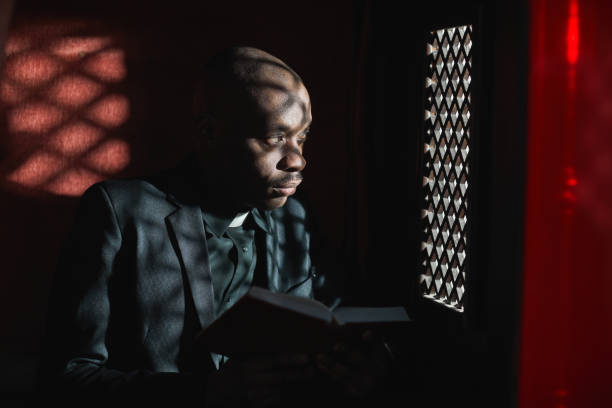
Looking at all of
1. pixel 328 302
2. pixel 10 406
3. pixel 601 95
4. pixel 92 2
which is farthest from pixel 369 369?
pixel 92 2

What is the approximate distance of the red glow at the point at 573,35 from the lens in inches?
53.6

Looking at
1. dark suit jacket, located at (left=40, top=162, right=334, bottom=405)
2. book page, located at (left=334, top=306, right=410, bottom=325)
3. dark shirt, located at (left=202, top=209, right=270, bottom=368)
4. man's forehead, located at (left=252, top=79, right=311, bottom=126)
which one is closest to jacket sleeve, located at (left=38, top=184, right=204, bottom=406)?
dark suit jacket, located at (left=40, top=162, right=334, bottom=405)

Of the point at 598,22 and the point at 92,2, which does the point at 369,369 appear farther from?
the point at 92,2

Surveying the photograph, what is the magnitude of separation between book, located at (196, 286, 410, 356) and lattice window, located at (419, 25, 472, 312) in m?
0.58

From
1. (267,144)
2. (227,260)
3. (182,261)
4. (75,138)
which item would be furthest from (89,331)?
(75,138)

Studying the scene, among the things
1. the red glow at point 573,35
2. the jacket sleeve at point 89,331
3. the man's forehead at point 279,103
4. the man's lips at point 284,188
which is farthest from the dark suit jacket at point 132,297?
the red glow at point 573,35

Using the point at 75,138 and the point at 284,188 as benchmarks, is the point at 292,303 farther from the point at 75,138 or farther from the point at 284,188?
the point at 75,138

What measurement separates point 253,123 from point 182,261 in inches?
18.3

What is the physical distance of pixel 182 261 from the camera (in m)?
1.74

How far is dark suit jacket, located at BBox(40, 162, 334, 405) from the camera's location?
1546 mm

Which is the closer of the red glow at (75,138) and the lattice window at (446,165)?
the lattice window at (446,165)

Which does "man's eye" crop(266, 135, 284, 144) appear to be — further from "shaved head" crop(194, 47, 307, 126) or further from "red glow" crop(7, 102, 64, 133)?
"red glow" crop(7, 102, 64, 133)

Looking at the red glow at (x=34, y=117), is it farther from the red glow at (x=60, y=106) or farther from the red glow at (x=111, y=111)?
the red glow at (x=111, y=111)

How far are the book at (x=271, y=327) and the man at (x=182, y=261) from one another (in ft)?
0.46
